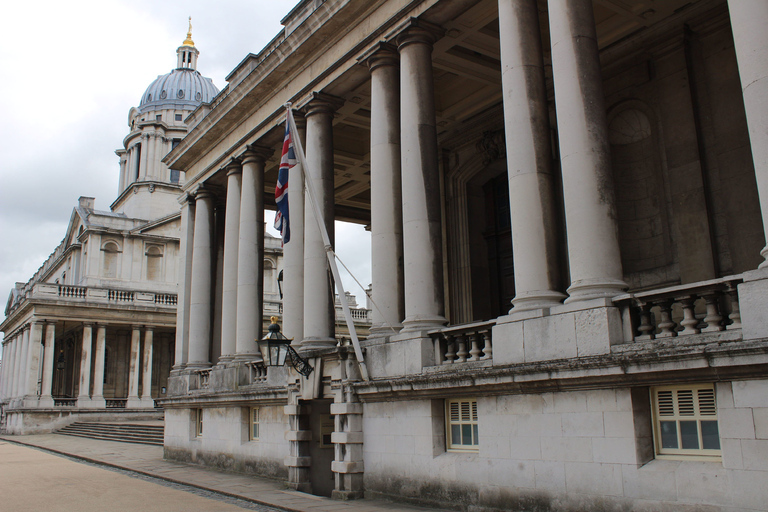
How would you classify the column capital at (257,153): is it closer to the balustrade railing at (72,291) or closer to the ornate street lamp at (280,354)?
the ornate street lamp at (280,354)

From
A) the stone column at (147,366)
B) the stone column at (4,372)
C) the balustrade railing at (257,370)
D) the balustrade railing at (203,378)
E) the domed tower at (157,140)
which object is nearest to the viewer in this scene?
the balustrade railing at (257,370)

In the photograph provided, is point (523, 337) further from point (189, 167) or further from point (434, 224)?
point (189, 167)

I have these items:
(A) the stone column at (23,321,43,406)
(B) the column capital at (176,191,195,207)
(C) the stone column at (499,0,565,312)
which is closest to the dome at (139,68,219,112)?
(A) the stone column at (23,321,43,406)

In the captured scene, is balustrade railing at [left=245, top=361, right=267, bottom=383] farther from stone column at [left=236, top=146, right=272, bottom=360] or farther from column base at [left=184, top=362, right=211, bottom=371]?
column base at [left=184, top=362, right=211, bottom=371]

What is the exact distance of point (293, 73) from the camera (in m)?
20.4

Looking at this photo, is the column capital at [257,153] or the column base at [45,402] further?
the column base at [45,402]

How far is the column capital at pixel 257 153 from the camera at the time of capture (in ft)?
76.3

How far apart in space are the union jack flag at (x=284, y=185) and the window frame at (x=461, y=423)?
265 inches

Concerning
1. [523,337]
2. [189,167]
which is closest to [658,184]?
[523,337]

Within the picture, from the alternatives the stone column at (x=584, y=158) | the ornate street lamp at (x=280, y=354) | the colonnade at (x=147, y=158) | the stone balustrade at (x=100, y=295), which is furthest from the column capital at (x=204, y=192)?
the colonnade at (x=147, y=158)

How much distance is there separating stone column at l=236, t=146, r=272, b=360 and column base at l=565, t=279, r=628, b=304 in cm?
1345

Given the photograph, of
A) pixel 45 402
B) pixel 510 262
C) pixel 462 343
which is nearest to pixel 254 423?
pixel 510 262

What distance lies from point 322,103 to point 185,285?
11414 mm

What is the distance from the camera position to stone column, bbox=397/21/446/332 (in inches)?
568
